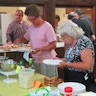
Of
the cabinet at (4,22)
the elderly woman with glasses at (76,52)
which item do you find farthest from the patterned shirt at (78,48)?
the cabinet at (4,22)

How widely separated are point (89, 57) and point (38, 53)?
3.27ft

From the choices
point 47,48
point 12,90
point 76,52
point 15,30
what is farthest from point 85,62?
point 15,30

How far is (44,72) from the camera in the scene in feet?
9.20

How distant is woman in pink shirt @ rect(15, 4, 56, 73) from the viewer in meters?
2.73

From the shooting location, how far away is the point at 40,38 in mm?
2781

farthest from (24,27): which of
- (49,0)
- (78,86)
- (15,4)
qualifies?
(78,86)

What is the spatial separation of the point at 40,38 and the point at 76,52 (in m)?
0.82

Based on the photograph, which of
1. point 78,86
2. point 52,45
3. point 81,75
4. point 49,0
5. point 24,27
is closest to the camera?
point 78,86

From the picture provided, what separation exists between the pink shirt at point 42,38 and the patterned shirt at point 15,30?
1.24m

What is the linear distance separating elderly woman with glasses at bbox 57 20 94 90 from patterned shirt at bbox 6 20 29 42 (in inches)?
81.1

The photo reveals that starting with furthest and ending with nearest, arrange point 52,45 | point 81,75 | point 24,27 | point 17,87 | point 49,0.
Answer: point 49,0 < point 24,27 < point 52,45 < point 81,75 < point 17,87

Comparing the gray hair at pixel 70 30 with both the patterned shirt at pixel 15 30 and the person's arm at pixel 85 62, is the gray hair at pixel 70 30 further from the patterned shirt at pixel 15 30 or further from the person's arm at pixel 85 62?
the patterned shirt at pixel 15 30

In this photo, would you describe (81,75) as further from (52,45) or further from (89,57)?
(52,45)

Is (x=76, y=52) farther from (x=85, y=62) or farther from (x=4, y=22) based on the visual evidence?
(x=4, y=22)
